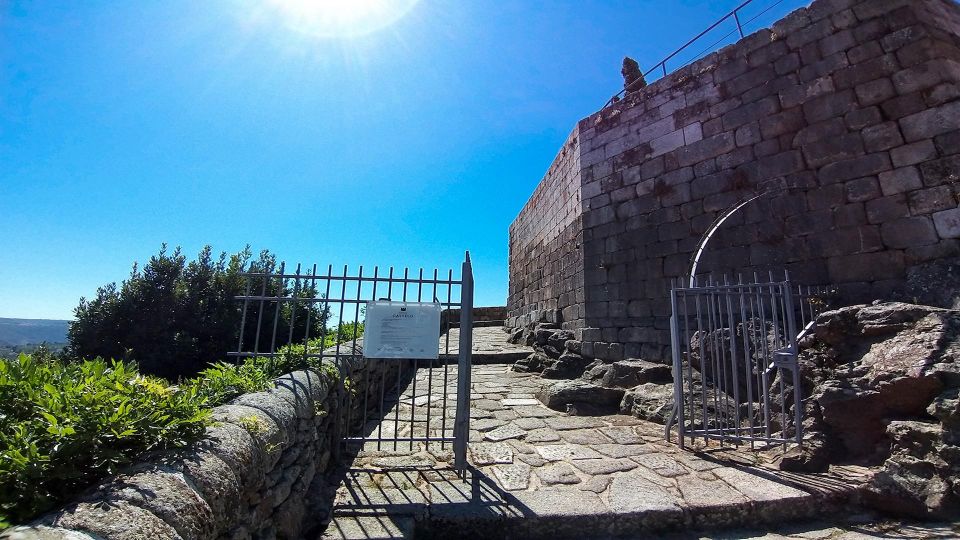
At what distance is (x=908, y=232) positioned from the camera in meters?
4.82

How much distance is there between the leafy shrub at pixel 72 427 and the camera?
1.24m

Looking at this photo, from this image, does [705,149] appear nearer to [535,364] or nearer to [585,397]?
[585,397]

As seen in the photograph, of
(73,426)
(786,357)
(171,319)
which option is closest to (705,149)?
(786,357)

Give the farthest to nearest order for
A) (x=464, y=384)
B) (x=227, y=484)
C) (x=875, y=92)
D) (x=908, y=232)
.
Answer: (x=875, y=92) → (x=908, y=232) → (x=464, y=384) → (x=227, y=484)

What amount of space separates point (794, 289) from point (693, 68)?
13.1 ft

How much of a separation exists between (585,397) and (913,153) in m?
4.84

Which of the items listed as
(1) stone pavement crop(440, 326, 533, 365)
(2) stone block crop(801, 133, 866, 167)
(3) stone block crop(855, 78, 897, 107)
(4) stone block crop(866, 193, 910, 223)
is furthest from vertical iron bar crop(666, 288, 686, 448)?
(1) stone pavement crop(440, 326, 533, 365)

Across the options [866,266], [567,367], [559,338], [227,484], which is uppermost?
[866,266]

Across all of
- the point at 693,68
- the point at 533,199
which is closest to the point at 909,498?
the point at 693,68

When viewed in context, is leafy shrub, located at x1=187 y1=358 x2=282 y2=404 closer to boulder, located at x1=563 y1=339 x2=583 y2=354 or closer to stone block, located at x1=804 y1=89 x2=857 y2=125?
boulder, located at x1=563 y1=339 x2=583 y2=354

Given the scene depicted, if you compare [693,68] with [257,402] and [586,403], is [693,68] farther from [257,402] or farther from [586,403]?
[257,402]

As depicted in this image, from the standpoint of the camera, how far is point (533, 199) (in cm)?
1258

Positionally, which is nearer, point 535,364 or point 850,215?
point 850,215

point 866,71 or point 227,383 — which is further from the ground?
point 866,71
